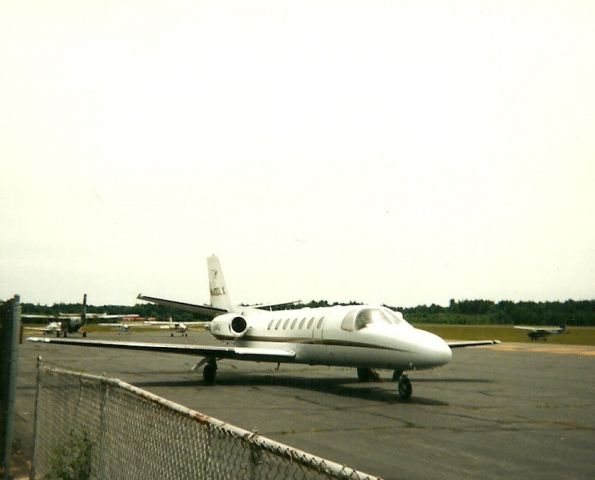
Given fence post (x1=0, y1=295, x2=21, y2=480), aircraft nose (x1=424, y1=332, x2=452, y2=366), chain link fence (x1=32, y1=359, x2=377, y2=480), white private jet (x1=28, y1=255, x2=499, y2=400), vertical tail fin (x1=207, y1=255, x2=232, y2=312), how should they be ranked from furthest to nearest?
vertical tail fin (x1=207, y1=255, x2=232, y2=312), white private jet (x1=28, y1=255, x2=499, y2=400), aircraft nose (x1=424, y1=332, x2=452, y2=366), fence post (x1=0, y1=295, x2=21, y2=480), chain link fence (x1=32, y1=359, x2=377, y2=480)

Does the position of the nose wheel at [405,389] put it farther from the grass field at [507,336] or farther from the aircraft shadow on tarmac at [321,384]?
the grass field at [507,336]

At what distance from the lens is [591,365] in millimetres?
28266

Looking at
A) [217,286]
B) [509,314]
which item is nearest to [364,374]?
[217,286]

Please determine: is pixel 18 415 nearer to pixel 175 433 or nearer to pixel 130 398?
pixel 130 398

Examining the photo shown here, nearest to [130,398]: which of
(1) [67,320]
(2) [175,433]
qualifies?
(2) [175,433]

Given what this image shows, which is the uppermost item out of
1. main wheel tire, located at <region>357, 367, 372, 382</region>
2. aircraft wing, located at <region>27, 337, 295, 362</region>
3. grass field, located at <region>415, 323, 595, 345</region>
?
aircraft wing, located at <region>27, 337, 295, 362</region>

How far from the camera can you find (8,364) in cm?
589

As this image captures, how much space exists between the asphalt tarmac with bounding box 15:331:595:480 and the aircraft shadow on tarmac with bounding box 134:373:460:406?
3 centimetres

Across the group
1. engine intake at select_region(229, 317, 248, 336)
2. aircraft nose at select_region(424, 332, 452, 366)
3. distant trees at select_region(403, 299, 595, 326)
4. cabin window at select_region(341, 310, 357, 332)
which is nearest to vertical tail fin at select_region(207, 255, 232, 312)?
engine intake at select_region(229, 317, 248, 336)

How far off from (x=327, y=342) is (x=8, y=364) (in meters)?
12.2

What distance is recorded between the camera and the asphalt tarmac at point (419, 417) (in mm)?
8305

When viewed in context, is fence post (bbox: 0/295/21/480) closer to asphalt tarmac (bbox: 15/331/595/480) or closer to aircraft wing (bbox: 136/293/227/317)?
asphalt tarmac (bbox: 15/331/595/480)

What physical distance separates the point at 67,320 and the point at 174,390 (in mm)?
51867

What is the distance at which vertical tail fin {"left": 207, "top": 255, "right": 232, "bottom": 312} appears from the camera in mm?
30297
